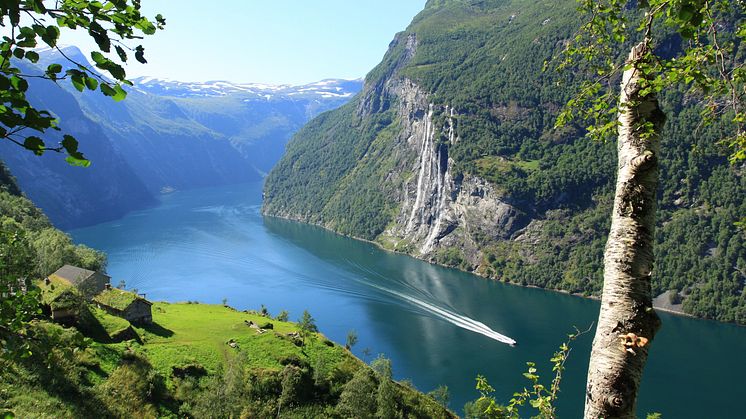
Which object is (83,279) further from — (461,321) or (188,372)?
(461,321)

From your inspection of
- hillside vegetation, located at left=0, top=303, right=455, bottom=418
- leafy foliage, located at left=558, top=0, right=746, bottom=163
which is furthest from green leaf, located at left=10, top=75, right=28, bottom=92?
hillside vegetation, located at left=0, top=303, right=455, bottom=418

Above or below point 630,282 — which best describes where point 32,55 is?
above

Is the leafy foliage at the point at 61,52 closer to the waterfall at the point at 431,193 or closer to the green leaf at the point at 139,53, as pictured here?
the green leaf at the point at 139,53

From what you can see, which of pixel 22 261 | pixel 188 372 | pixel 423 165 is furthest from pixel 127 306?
pixel 423 165

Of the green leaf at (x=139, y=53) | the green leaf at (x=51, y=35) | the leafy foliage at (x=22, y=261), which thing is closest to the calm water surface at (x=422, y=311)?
the leafy foliage at (x=22, y=261)

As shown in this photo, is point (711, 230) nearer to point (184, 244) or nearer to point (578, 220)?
point (578, 220)

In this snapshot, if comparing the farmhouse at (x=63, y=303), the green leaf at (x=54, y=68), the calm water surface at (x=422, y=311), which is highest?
the green leaf at (x=54, y=68)

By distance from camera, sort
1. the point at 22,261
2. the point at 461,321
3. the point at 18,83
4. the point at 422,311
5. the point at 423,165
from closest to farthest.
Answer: the point at 18,83 < the point at 22,261 < the point at 461,321 < the point at 422,311 < the point at 423,165
